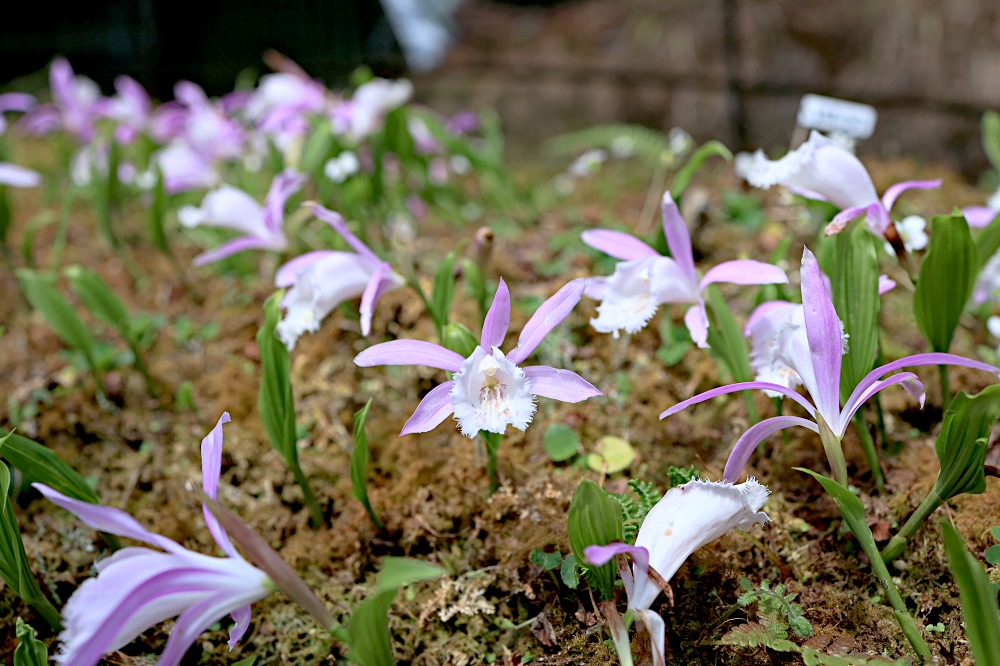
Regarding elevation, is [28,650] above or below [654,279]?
below

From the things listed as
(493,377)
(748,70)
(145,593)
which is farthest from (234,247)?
(748,70)

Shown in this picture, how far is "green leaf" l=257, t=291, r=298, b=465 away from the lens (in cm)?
138

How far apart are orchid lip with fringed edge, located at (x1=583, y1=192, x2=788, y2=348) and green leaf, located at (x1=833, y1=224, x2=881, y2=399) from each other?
0.11m

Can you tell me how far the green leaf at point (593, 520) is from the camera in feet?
3.48

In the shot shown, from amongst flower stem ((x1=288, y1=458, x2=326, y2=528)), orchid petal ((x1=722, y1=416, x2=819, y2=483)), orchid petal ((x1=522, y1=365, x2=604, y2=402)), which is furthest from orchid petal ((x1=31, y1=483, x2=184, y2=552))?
orchid petal ((x1=722, y1=416, x2=819, y2=483))

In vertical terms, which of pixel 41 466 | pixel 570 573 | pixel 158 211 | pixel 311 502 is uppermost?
pixel 158 211

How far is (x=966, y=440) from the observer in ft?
3.58

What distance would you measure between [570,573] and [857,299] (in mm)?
772

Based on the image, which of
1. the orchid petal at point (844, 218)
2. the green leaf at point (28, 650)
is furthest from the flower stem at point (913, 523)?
the green leaf at point (28, 650)

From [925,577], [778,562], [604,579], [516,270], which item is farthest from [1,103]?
[925,577]

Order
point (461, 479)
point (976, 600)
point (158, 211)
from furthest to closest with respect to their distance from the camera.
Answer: point (158, 211), point (461, 479), point (976, 600)

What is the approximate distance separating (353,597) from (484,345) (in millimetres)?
635

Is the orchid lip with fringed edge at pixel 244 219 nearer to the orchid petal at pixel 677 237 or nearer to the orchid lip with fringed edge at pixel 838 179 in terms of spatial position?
the orchid petal at pixel 677 237

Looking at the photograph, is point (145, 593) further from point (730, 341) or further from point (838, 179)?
point (838, 179)
